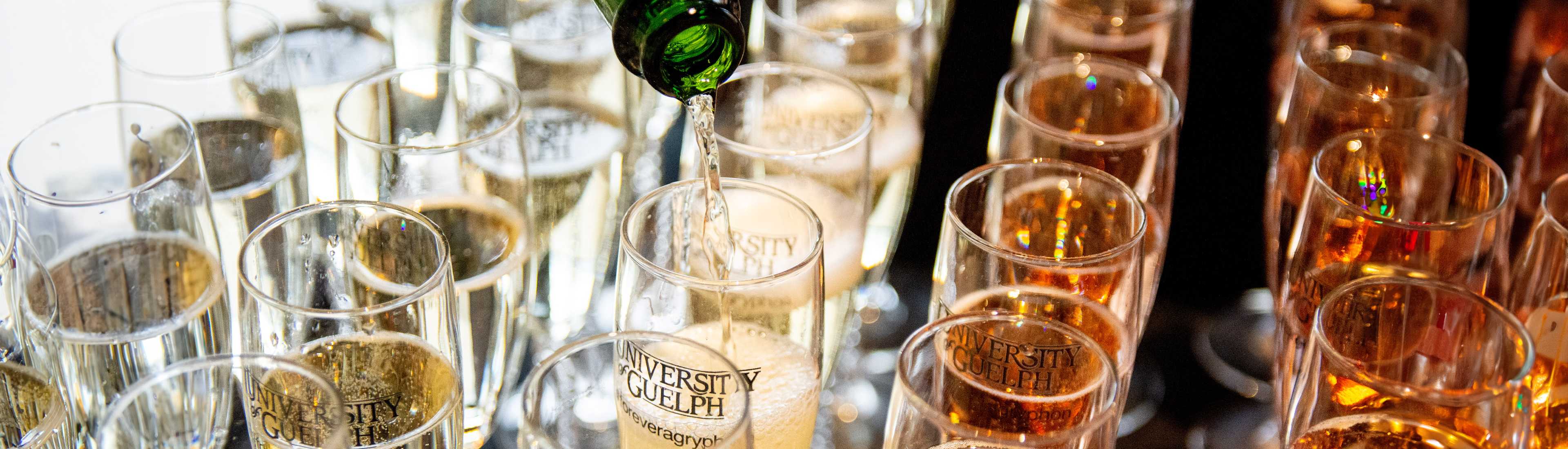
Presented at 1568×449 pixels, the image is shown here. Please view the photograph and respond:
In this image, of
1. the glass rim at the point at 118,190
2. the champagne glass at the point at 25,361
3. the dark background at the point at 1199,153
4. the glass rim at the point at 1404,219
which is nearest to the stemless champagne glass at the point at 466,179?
the glass rim at the point at 118,190

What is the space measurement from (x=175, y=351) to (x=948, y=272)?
0.54 m

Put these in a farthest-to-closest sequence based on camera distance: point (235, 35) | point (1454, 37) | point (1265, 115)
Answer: point (1265, 115) < point (1454, 37) < point (235, 35)

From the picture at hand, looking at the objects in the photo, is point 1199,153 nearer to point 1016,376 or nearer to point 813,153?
point 813,153

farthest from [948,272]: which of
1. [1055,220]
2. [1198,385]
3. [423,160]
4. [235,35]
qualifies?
[235,35]

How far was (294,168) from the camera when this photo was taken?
1.12 meters

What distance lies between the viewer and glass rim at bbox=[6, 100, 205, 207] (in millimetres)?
904

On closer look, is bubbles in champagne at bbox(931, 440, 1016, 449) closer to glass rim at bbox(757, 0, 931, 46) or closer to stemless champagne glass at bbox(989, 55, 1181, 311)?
stemless champagne glass at bbox(989, 55, 1181, 311)

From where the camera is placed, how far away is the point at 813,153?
41.1 inches

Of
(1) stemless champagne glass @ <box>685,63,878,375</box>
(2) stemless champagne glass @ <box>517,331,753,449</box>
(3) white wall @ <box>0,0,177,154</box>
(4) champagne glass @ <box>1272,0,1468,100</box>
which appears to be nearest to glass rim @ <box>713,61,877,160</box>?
(1) stemless champagne glass @ <box>685,63,878,375</box>

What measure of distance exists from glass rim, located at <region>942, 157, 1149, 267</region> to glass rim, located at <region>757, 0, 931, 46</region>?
0.23m

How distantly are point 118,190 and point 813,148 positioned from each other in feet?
1.70

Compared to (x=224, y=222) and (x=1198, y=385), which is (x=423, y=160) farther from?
(x=1198, y=385)

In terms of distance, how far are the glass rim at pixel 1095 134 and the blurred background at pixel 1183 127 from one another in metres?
0.23

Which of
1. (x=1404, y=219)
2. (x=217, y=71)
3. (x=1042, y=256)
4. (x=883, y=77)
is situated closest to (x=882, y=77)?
(x=883, y=77)
